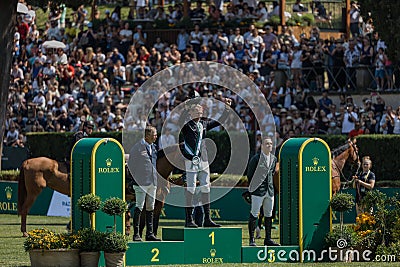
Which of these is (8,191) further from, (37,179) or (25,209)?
(25,209)

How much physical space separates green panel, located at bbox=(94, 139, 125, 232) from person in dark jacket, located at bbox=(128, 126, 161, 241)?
3.05 feet

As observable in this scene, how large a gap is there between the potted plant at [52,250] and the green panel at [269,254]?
123 inches

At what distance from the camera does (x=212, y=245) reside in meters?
17.4

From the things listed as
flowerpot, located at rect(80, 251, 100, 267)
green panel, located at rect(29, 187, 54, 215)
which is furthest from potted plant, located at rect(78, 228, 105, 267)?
green panel, located at rect(29, 187, 54, 215)

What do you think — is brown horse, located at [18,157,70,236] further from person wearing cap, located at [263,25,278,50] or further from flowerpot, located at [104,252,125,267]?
person wearing cap, located at [263,25,278,50]

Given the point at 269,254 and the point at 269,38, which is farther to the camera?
the point at 269,38

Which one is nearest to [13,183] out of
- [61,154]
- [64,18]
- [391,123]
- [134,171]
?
[61,154]

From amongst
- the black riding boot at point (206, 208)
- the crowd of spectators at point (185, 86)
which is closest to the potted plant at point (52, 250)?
the black riding boot at point (206, 208)

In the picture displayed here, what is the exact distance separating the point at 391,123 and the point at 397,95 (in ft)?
7.27

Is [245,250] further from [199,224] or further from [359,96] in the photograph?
[359,96]

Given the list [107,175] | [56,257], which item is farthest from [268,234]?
[56,257]

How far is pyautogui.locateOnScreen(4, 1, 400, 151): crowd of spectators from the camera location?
34062 millimetres

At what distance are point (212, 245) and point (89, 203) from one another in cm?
238

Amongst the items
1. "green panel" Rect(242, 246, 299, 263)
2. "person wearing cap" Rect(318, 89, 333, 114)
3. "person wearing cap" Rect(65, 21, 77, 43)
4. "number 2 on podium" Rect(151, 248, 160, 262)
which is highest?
"person wearing cap" Rect(65, 21, 77, 43)
